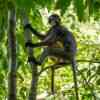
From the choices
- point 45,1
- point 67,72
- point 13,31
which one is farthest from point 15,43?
point 67,72

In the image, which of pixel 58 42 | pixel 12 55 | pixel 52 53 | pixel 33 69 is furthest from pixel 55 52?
pixel 12 55

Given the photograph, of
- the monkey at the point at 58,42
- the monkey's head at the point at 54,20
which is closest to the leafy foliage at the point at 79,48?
the monkey at the point at 58,42

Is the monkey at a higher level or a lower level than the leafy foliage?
higher

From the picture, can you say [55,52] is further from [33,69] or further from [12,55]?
[12,55]

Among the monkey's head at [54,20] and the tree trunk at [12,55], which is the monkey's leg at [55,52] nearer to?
the monkey's head at [54,20]

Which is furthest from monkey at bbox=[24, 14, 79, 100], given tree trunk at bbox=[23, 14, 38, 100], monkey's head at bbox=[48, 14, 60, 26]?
tree trunk at bbox=[23, 14, 38, 100]

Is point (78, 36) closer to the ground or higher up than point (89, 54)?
higher up

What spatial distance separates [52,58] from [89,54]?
2.12 feet

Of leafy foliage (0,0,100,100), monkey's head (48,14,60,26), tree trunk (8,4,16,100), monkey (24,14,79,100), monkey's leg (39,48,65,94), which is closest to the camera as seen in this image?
leafy foliage (0,0,100,100)

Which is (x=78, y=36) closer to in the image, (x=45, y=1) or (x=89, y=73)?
(x=89, y=73)

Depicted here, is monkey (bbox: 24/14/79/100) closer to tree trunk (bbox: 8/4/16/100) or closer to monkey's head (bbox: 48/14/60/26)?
monkey's head (bbox: 48/14/60/26)

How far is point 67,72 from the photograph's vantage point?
20.8 feet

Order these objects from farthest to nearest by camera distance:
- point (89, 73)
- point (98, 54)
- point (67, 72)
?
point (67, 72) < point (98, 54) < point (89, 73)

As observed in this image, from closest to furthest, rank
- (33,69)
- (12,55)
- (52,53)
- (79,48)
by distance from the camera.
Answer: (12,55), (33,69), (79,48), (52,53)
